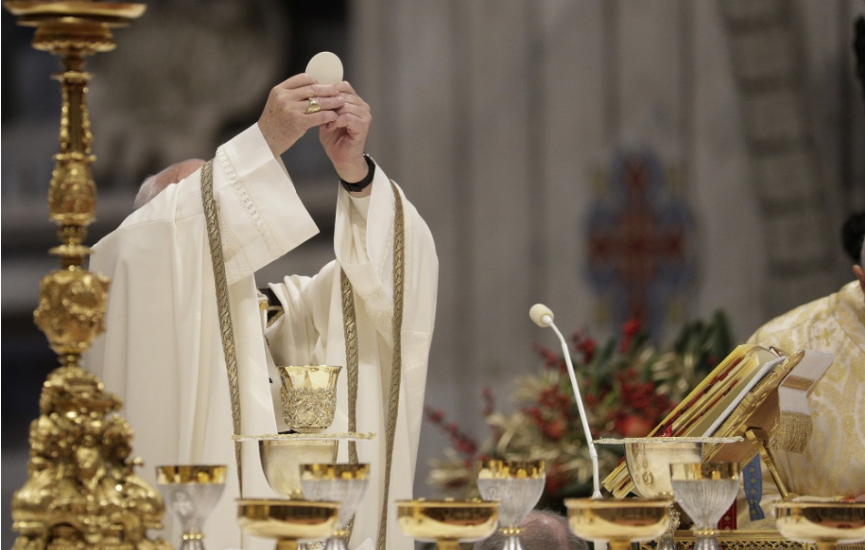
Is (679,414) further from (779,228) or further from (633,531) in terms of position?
(779,228)

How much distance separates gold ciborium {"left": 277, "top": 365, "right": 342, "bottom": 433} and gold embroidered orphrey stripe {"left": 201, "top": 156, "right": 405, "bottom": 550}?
0.36 meters

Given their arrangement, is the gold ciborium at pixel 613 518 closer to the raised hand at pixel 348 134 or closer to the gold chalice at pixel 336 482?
the gold chalice at pixel 336 482

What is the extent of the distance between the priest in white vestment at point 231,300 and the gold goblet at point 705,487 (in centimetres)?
123

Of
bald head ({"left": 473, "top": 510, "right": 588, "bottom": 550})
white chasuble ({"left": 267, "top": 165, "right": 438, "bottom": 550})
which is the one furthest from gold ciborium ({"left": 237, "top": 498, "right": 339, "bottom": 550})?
white chasuble ({"left": 267, "top": 165, "right": 438, "bottom": 550})

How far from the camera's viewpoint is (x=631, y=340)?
5.65 meters

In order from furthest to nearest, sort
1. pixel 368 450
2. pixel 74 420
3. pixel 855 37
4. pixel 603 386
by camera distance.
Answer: pixel 855 37 → pixel 603 386 → pixel 368 450 → pixel 74 420

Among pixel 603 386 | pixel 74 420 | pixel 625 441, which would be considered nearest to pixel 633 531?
pixel 625 441

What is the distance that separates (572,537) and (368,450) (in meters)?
0.93

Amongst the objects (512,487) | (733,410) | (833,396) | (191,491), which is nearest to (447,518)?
(512,487)

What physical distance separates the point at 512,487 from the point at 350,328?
4.39 feet

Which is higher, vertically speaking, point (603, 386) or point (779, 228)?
point (779, 228)

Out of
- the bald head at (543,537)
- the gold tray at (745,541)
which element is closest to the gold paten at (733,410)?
the gold tray at (745,541)

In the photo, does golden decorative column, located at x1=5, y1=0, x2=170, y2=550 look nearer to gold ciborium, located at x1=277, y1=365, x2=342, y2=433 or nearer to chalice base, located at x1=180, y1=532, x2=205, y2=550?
chalice base, located at x1=180, y1=532, x2=205, y2=550

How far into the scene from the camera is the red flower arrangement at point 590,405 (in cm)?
526
